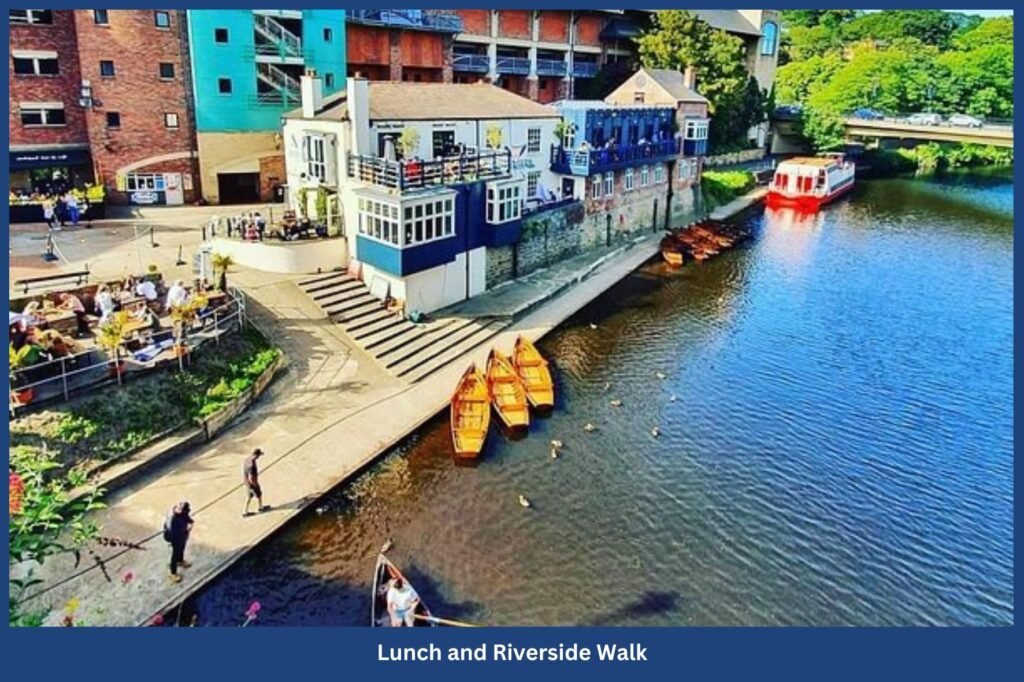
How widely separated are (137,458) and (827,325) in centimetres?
2896

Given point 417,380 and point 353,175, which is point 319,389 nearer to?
point 417,380

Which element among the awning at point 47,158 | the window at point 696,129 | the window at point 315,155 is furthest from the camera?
the window at point 696,129

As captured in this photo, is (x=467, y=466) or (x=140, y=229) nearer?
(x=467, y=466)

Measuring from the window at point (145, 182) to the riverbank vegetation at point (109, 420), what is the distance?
2045cm

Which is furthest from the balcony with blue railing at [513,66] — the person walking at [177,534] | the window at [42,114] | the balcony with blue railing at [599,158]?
the person walking at [177,534]

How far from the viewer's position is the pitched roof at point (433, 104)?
31.2 m

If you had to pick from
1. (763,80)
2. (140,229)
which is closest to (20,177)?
(140,229)

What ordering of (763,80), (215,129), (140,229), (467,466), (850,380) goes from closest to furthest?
(467,466)
(850,380)
(140,229)
(215,129)
(763,80)

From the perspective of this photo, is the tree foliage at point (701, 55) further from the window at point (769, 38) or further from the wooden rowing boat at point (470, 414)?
the wooden rowing boat at point (470, 414)

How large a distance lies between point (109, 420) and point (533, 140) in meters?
26.0

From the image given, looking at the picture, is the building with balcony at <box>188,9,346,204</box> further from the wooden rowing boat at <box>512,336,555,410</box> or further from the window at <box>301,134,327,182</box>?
the wooden rowing boat at <box>512,336,555,410</box>

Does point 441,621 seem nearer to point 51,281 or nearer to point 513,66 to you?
point 51,281

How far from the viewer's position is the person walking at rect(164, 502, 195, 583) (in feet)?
49.8

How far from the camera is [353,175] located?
97.3ft
